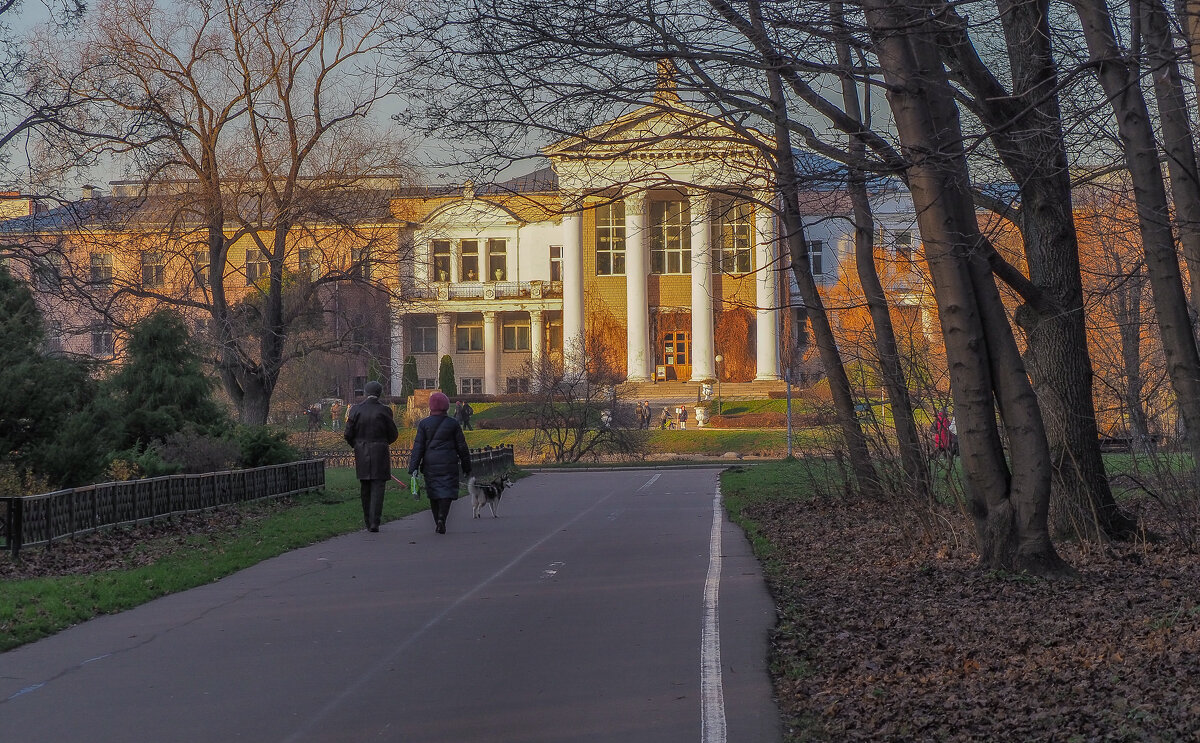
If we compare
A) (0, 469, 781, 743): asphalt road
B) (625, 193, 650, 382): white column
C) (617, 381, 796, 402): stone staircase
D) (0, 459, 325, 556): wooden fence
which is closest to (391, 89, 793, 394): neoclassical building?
(625, 193, 650, 382): white column

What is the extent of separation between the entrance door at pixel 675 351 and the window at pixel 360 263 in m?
45.8

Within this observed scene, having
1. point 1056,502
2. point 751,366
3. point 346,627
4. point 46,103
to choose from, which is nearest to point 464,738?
point 346,627

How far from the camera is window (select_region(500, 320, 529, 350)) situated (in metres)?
85.4

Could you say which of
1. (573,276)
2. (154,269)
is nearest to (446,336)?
(573,276)

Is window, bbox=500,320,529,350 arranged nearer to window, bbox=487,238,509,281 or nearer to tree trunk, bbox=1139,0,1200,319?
window, bbox=487,238,509,281

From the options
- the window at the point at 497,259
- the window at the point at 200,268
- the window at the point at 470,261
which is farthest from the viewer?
the window at the point at 497,259

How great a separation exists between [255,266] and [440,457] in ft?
66.8

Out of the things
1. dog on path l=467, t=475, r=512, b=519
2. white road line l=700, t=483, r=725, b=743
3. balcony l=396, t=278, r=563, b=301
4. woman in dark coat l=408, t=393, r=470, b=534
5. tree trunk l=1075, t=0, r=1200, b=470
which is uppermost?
balcony l=396, t=278, r=563, b=301

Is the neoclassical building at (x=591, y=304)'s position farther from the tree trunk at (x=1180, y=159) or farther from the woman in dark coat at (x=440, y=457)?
the tree trunk at (x=1180, y=159)

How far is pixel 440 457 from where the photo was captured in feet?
56.2

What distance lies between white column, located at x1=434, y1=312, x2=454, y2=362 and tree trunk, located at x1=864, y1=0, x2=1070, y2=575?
73.2 metres

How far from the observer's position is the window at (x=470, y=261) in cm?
8581

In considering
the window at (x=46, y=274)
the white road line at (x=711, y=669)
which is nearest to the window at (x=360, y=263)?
the window at (x=46, y=274)

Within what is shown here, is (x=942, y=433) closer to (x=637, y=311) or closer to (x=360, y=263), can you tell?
(x=360, y=263)
